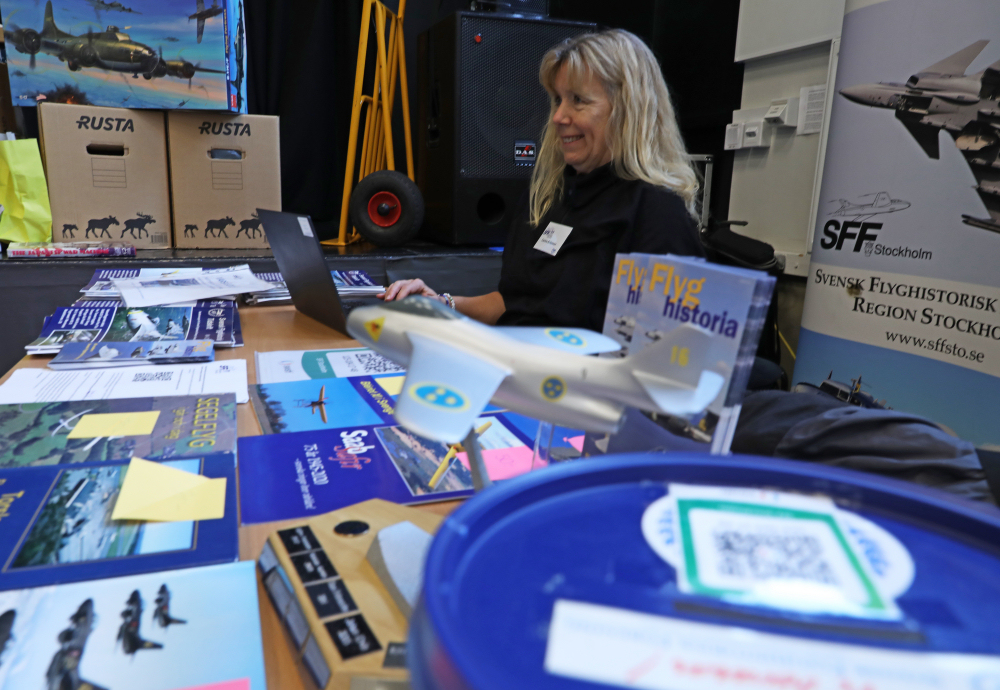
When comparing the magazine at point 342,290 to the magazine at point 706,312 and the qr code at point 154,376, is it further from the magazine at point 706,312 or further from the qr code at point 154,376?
the magazine at point 706,312

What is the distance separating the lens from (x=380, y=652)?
361 mm

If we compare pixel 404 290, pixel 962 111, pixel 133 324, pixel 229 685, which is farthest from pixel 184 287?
pixel 962 111

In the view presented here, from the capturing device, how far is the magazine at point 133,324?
3.70 feet

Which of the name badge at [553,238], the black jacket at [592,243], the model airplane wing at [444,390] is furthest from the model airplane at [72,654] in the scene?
the name badge at [553,238]

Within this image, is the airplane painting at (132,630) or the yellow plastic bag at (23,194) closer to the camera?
the airplane painting at (132,630)

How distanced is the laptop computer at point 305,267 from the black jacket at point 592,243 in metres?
0.37

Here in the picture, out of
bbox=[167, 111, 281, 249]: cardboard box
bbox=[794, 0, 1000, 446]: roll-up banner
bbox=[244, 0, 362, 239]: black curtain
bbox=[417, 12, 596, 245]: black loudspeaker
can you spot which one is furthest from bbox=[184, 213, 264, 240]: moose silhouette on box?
bbox=[794, 0, 1000, 446]: roll-up banner

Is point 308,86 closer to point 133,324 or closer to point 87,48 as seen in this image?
point 87,48

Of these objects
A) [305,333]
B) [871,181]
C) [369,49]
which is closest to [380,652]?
[305,333]

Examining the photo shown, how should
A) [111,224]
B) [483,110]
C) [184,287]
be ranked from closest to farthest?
[184,287], [111,224], [483,110]

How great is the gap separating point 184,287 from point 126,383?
23.8 inches

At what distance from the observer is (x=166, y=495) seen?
59 cm

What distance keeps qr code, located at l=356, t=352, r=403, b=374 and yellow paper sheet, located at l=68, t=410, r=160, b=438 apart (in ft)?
1.00

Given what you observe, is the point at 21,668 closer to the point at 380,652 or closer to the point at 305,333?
the point at 380,652
